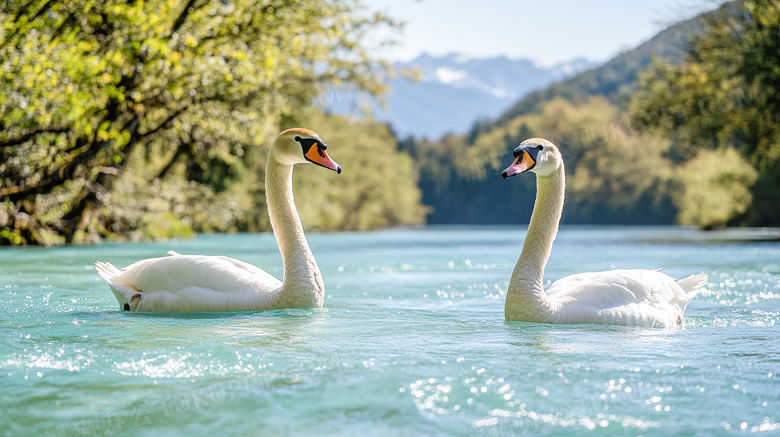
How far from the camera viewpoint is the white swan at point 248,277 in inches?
296

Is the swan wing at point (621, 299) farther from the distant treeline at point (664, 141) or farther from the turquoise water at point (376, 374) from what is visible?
the distant treeline at point (664, 141)

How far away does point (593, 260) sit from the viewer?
59.5ft

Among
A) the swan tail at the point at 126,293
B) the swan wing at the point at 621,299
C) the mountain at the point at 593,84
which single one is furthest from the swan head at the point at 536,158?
the mountain at the point at 593,84

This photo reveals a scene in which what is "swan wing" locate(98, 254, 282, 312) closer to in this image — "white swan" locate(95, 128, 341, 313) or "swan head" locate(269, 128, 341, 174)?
"white swan" locate(95, 128, 341, 313)

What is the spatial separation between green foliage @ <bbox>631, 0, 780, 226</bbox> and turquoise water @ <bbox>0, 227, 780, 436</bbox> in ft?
53.2

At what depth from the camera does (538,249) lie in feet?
23.0

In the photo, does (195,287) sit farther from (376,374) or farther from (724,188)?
(724,188)

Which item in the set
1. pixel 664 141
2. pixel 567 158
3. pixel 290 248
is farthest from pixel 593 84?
pixel 290 248

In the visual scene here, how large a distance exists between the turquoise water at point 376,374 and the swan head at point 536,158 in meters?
1.30

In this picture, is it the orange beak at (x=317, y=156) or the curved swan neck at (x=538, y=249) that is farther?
the orange beak at (x=317, y=156)

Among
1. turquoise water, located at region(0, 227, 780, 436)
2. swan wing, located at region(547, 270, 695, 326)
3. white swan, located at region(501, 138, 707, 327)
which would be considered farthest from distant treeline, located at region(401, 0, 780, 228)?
turquoise water, located at region(0, 227, 780, 436)

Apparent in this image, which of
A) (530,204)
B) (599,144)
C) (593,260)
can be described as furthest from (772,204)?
(530,204)

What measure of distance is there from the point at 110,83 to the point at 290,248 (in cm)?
1058

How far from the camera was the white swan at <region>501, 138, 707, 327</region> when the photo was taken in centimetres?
665
